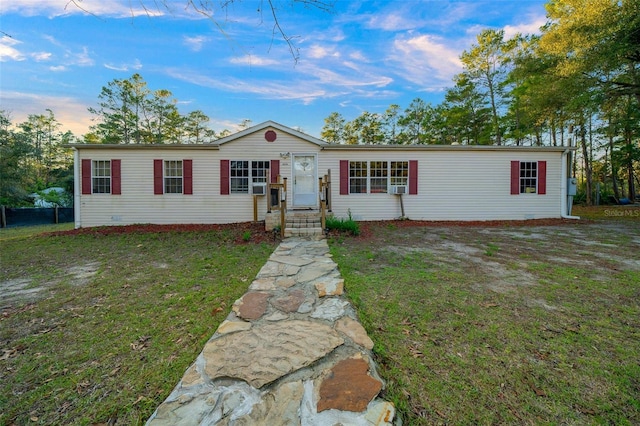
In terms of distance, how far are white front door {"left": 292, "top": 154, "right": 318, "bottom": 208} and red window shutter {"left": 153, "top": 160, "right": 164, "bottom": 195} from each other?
473cm

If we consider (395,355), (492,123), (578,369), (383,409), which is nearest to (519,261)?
(578,369)

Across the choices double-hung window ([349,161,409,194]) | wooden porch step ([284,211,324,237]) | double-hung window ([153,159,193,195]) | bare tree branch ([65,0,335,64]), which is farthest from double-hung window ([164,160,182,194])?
bare tree branch ([65,0,335,64])

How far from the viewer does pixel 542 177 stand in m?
10.1

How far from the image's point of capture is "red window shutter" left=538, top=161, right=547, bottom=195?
10.0 m

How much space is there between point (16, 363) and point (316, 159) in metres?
8.52

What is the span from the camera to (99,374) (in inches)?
67.8

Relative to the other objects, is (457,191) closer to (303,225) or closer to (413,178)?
(413,178)

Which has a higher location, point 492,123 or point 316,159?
point 492,123

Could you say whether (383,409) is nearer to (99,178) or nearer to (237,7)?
(237,7)

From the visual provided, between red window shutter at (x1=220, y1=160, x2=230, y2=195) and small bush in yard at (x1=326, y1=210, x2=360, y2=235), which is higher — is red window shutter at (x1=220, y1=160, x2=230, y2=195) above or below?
above

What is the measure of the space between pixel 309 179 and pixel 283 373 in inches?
326

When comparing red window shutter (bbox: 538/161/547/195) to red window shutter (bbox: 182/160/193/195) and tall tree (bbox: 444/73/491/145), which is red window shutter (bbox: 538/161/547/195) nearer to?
tall tree (bbox: 444/73/491/145)

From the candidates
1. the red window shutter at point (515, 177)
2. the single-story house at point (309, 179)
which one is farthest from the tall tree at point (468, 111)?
the red window shutter at point (515, 177)

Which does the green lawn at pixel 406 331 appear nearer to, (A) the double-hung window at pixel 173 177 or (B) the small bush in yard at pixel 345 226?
(B) the small bush in yard at pixel 345 226
